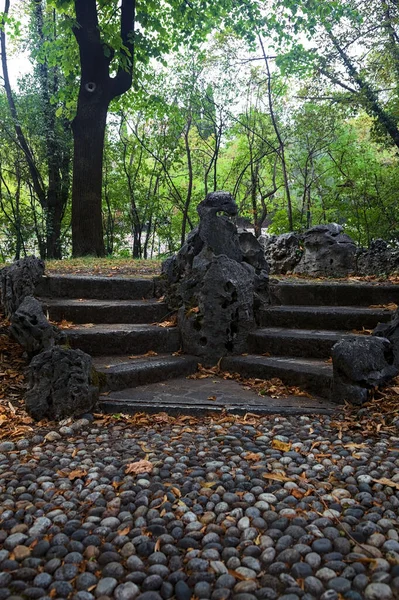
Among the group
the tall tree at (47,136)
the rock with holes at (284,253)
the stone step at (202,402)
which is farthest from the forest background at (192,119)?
the stone step at (202,402)

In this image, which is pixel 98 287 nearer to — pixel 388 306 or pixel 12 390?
pixel 12 390

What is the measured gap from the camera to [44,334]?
372 centimetres

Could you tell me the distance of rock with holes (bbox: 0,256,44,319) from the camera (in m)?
4.52

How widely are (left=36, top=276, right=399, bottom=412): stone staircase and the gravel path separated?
845 millimetres

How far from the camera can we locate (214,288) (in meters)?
4.28

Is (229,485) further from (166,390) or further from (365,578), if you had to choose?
(166,390)

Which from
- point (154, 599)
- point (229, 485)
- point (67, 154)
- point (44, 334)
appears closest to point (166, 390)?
point (44, 334)

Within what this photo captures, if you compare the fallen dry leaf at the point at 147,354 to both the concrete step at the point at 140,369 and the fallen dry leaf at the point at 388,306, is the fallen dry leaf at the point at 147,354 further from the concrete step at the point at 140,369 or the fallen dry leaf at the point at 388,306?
the fallen dry leaf at the point at 388,306

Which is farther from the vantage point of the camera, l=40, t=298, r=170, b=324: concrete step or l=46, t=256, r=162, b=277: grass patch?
l=46, t=256, r=162, b=277: grass patch

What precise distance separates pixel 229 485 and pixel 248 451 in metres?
0.41

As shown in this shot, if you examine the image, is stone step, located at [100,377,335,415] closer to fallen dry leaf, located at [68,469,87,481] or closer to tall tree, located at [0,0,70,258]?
fallen dry leaf, located at [68,469,87,481]

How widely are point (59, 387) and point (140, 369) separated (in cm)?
79

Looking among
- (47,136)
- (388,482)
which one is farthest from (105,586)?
(47,136)

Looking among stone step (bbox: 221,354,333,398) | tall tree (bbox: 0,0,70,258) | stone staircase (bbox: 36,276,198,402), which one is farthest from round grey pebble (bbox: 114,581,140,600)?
tall tree (bbox: 0,0,70,258)
